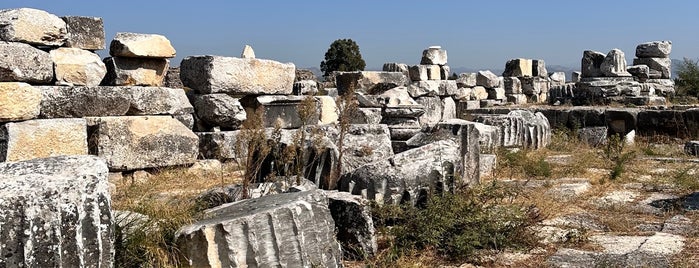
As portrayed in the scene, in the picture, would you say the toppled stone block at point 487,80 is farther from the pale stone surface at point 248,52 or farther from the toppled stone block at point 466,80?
the pale stone surface at point 248,52

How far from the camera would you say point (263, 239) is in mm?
4086

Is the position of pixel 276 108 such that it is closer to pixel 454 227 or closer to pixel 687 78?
pixel 454 227

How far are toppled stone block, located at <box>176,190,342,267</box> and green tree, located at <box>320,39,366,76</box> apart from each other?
43.3 metres

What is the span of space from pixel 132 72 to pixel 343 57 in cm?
4012

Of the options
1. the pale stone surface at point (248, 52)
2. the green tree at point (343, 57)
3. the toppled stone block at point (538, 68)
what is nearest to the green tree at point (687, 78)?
the toppled stone block at point (538, 68)

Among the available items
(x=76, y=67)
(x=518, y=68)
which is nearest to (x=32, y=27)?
(x=76, y=67)

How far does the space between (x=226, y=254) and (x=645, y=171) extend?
7.15 meters

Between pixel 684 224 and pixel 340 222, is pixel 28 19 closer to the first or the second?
pixel 340 222

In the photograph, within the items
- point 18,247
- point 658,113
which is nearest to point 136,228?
point 18,247

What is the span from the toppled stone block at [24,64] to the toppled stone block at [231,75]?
196cm

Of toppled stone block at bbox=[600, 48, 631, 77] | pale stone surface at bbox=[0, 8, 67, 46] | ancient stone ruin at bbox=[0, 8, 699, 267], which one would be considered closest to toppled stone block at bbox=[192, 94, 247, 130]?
ancient stone ruin at bbox=[0, 8, 699, 267]

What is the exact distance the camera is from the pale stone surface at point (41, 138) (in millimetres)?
6910

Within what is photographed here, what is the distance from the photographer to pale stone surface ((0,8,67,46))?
7.13 m

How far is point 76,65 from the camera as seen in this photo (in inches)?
308
